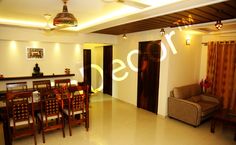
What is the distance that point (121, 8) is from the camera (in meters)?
3.19

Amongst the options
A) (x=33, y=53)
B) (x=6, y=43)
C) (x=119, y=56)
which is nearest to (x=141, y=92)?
(x=119, y=56)

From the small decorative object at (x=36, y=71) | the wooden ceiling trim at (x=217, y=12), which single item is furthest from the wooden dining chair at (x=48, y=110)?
the wooden ceiling trim at (x=217, y=12)

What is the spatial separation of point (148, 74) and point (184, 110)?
1.51 meters

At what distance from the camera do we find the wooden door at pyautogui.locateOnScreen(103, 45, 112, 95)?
6.66m

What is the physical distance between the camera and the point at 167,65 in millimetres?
4375

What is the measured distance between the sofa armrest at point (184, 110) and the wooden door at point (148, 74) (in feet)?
1.78

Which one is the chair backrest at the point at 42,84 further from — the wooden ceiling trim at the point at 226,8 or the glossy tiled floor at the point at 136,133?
the wooden ceiling trim at the point at 226,8

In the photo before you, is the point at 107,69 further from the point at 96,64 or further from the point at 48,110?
the point at 48,110

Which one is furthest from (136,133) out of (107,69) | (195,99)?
(107,69)

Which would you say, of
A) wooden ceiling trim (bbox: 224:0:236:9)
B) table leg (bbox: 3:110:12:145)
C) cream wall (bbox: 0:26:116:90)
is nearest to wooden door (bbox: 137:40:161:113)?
cream wall (bbox: 0:26:116:90)

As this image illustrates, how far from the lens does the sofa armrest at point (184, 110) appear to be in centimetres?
377

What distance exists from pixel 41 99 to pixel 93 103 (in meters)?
2.71

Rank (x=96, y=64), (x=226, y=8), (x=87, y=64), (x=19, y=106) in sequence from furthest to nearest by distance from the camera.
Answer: (x=96, y=64) → (x=87, y=64) → (x=19, y=106) → (x=226, y=8)

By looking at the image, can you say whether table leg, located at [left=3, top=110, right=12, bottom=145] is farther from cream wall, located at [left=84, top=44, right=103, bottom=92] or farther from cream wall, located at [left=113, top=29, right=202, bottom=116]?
cream wall, located at [left=84, top=44, right=103, bottom=92]
